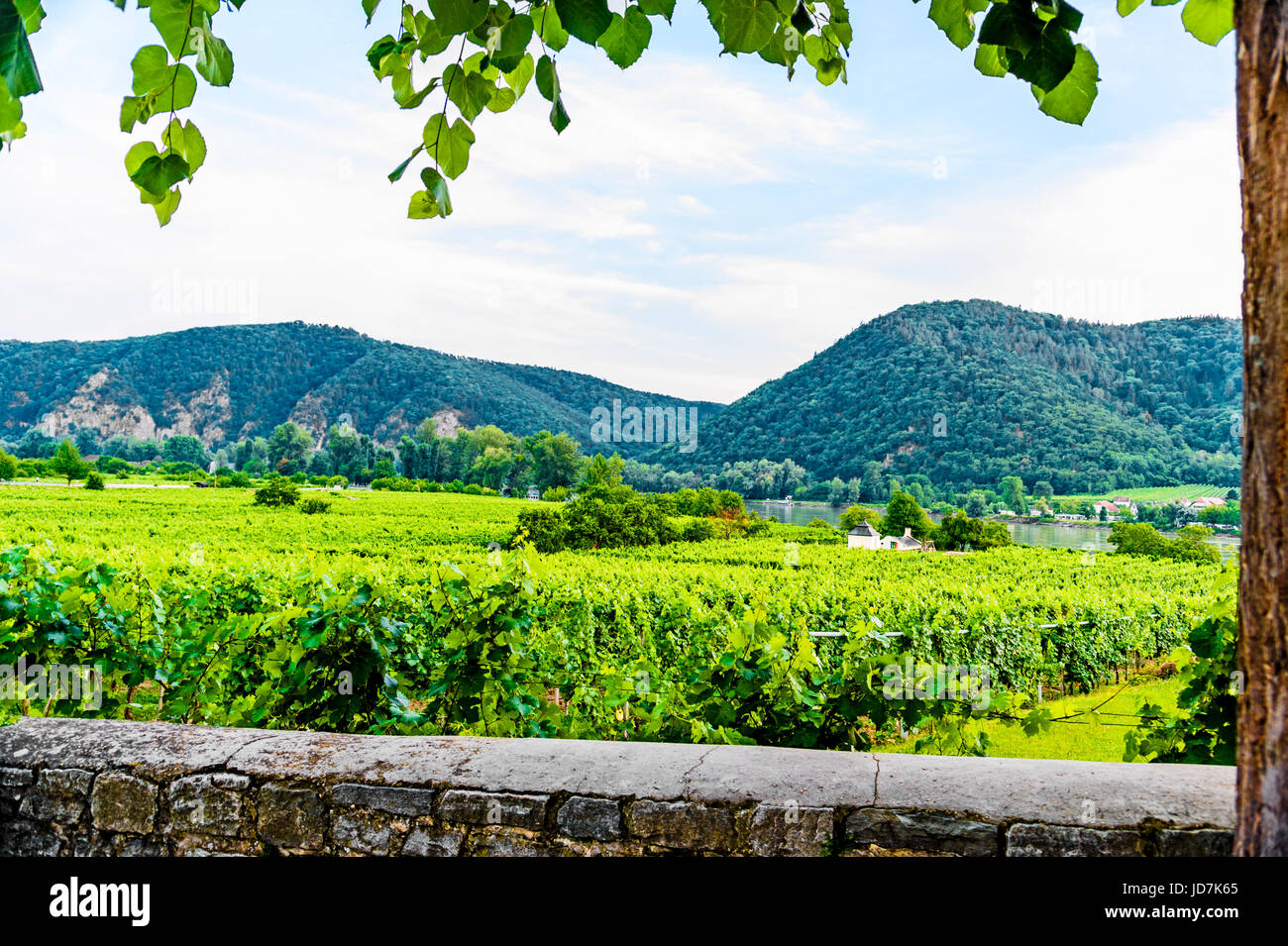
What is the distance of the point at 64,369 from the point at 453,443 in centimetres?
1901

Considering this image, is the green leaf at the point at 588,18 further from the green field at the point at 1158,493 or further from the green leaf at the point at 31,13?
the green field at the point at 1158,493

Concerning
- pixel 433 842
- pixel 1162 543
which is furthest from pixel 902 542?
pixel 433 842

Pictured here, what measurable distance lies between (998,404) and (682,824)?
41.5 metres

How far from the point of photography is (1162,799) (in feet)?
4.50

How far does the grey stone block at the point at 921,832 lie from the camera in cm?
133

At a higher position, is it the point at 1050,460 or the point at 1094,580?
the point at 1050,460

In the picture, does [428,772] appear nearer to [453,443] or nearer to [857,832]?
[857,832]

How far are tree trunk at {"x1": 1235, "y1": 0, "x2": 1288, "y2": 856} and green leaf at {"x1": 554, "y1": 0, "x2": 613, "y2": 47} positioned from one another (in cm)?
80

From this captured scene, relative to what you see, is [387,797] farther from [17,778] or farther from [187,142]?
[187,142]
